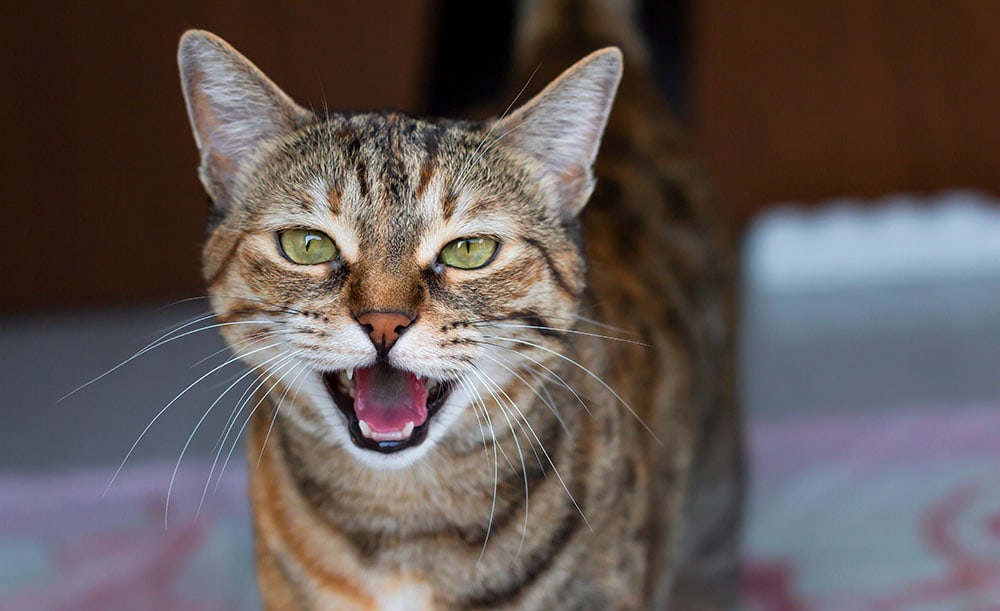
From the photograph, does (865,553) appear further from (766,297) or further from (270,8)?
(270,8)

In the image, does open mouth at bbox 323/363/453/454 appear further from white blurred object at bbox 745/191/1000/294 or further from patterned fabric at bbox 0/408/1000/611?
white blurred object at bbox 745/191/1000/294

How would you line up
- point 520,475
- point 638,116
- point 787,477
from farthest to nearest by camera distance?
point 787,477, point 638,116, point 520,475

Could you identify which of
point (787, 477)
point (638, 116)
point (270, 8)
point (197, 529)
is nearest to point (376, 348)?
point (638, 116)

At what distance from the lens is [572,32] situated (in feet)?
6.27

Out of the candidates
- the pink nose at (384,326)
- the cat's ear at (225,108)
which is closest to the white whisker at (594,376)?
the pink nose at (384,326)

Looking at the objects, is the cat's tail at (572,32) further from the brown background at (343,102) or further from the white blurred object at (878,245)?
the white blurred object at (878,245)

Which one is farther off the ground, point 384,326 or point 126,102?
point 126,102

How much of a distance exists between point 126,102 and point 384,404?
207 cm

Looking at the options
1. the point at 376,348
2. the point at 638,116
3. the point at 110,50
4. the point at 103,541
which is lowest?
the point at 103,541

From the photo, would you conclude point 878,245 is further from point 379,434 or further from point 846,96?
point 379,434

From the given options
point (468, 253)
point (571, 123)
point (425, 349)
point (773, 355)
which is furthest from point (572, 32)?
point (773, 355)

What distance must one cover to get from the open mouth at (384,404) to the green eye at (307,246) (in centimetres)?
12

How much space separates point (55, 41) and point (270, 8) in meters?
0.53

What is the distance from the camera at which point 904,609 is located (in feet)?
6.15
